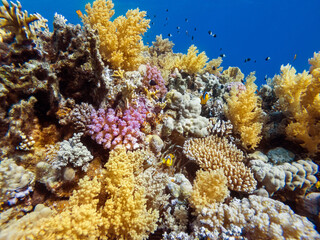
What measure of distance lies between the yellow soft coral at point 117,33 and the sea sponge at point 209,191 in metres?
4.02

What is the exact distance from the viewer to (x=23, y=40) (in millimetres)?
2924

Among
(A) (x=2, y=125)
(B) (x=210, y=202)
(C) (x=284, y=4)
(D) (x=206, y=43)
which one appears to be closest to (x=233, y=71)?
(B) (x=210, y=202)

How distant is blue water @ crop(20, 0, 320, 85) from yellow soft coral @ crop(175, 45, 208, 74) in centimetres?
8725

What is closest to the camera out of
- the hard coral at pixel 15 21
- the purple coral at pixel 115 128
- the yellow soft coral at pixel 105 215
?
the yellow soft coral at pixel 105 215

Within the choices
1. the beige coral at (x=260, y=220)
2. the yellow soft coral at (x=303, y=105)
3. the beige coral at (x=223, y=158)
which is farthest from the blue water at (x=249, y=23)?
the beige coral at (x=260, y=220)

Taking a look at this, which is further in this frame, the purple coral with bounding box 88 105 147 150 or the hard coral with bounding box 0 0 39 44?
the purple coral with bounding box 88 105 147 150

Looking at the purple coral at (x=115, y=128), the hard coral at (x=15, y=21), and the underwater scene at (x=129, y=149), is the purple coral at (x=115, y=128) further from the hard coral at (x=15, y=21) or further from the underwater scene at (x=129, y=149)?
the hard coral at (x=15, y=21)

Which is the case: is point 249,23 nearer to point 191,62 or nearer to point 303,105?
point 191,62

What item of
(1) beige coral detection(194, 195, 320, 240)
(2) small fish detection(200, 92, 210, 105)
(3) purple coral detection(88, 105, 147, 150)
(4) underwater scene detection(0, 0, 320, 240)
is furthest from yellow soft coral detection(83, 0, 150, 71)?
(1) beige coral detection(194, 195, 320, 240)

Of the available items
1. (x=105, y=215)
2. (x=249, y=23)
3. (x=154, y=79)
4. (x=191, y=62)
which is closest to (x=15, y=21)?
(x=154, y=79)

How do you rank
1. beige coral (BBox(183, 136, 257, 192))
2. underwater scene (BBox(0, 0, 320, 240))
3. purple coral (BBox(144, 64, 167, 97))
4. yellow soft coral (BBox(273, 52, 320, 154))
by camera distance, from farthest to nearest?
purple coral (BBox(144, 64, 167, 97))
yellow soft coral (BBox(273, 52, 320, 154))
beige coral (BBox(183, 136, 257, 192))
underwater scene (BBox(0, 0, 320, 240))

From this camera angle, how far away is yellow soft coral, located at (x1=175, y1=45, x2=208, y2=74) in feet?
22.2

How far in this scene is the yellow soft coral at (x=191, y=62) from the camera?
6.77m

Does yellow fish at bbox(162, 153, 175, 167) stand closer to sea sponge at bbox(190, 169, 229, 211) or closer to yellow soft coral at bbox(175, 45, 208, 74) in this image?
sea sponge at bbox(190, 169, 229, 211)
